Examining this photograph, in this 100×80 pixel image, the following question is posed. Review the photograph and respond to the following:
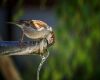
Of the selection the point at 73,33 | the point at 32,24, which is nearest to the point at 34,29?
the point at 32,24

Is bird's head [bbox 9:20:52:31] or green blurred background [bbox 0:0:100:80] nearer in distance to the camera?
bird's head [bbox 9:20:52:31]

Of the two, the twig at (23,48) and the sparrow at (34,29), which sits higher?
the sparrow at (34,29)

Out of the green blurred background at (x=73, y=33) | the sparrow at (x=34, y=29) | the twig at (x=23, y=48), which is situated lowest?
the green blurred background at (x=73, y=33)

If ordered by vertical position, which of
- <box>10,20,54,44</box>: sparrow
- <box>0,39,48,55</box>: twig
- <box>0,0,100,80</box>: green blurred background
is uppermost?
<box>10,20,54,44</box>: sparrow

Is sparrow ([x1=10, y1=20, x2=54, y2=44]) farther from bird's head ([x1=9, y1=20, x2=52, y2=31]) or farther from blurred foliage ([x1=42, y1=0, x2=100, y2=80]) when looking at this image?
blurred foliage ([x1=42, y1=0, x2=100, y2=80])

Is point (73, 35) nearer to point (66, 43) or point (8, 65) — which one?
point (66, 43)

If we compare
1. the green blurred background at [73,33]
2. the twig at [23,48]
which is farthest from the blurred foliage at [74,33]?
the twig at [23,48]

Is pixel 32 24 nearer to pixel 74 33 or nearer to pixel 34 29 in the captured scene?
pixel 34 29

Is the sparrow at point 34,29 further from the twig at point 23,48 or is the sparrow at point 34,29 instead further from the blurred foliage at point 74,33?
the blurred foliage at point 74,33

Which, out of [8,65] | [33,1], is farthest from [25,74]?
[8,65]

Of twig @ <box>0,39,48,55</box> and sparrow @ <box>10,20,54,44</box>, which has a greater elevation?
sparrow @ <box>10,20,54,44</box>

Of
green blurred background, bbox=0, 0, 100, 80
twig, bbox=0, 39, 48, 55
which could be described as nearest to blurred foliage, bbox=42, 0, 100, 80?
green blurred background, bbox=0, 0, 100, 80
